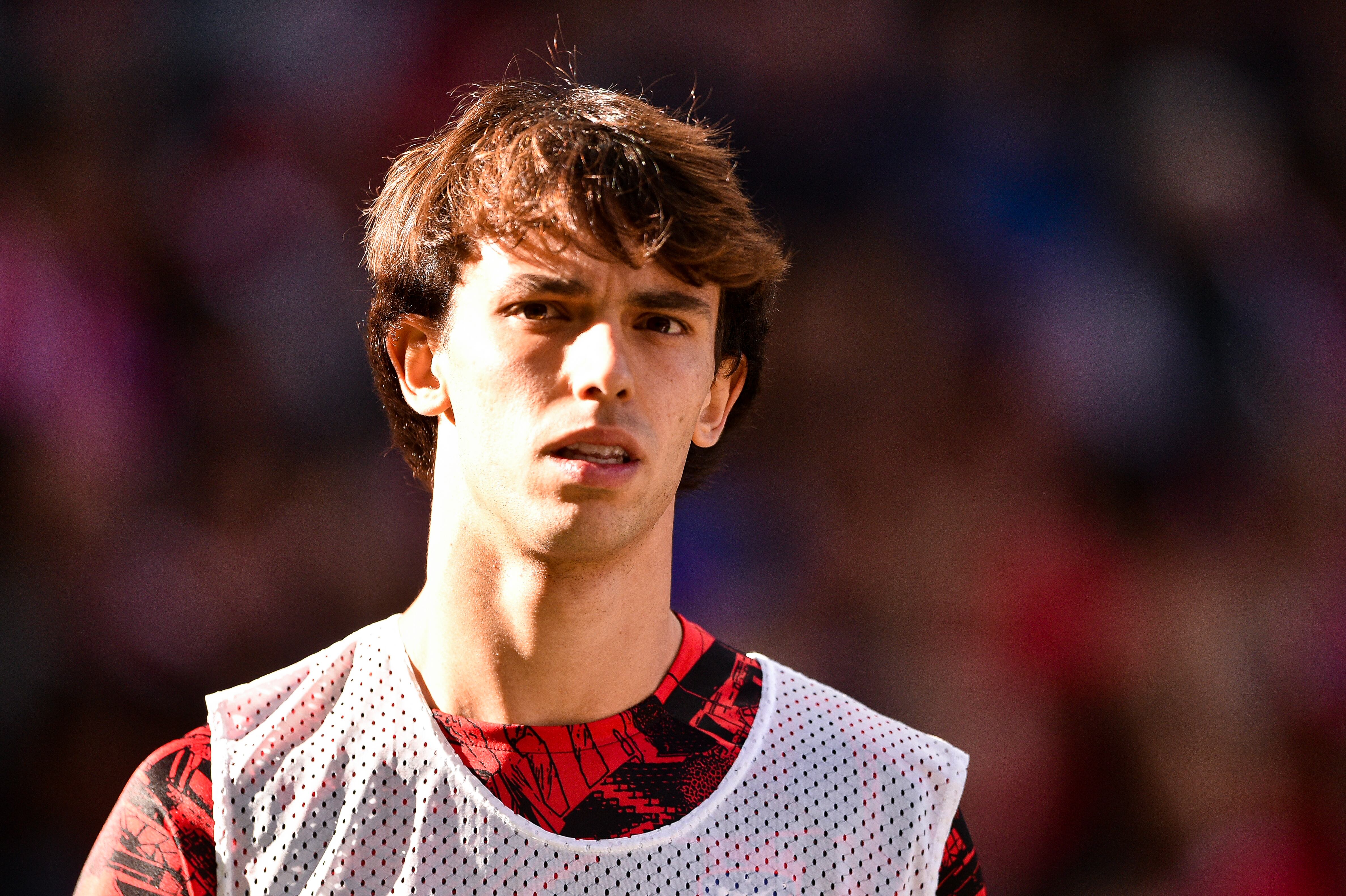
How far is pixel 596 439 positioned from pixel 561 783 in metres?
0.56

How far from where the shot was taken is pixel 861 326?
4.27 meters

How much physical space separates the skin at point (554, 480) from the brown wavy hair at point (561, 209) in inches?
1.7

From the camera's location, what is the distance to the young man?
1.83m

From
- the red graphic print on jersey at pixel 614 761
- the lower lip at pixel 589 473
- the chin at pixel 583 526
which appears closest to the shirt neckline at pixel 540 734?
the red graphic print on jersey at pixel 614 761

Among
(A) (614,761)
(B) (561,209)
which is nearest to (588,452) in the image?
(B) (561,209)

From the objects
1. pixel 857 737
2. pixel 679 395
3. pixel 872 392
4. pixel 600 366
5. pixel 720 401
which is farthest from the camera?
pixel 872 392

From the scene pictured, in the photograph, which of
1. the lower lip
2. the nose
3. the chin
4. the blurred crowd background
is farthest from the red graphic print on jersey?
the blurred crowd background

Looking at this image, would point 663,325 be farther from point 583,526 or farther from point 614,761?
point 614,761

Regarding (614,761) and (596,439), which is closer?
(596,439)

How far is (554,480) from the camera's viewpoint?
1.82m

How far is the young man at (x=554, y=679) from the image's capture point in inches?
72.2

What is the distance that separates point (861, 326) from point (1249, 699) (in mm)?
1817

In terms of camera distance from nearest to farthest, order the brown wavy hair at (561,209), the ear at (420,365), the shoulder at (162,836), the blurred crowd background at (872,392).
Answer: the shoulder at (162,836)
the brown wavy hair at (561,209)
the ear at (420,365)
the blurred crowd background at (872,392)

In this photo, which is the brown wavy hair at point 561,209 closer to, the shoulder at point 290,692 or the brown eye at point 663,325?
the brown eye at point 663,325
